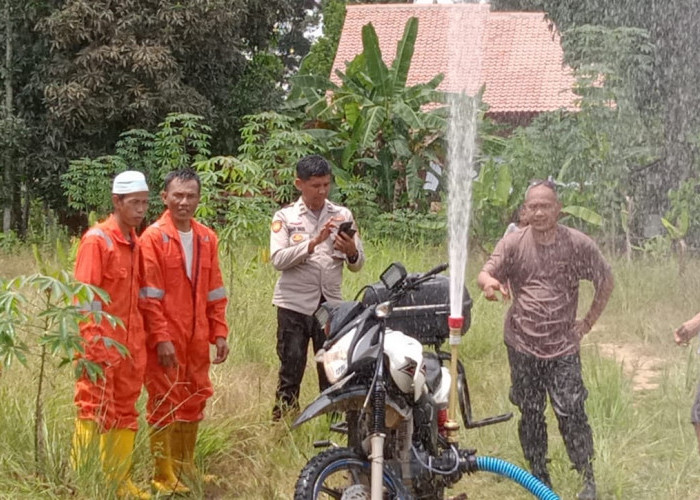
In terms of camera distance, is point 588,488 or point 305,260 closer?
point 588,488

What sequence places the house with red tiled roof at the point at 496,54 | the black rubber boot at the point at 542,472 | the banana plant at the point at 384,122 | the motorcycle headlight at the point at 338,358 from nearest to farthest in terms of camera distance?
the motorcycle headlight at the point at 338,358, the black rubber boot at the point at 542,472, the banana plant at the point at 384,122, the house with red tiled roof at the point at 496,54

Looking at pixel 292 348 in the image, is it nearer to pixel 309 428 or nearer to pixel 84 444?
pixel 309 428

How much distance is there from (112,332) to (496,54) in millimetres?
19837

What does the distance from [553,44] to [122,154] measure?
1136 centimetres

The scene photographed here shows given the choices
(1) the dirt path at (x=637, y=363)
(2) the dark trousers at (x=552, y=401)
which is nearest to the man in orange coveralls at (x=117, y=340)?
(2) the dark trousers at (x=552, y=401)

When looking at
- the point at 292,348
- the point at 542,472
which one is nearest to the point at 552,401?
the point at 542,472

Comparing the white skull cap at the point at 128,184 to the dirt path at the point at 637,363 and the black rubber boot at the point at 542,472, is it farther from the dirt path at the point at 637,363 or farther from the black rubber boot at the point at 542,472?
the dirt path at the point at 637,363

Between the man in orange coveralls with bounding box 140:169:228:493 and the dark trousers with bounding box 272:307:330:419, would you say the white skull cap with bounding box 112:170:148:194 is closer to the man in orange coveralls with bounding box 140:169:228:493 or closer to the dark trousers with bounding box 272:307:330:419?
the man in orange coveralls with bounding box 140:169:228:493

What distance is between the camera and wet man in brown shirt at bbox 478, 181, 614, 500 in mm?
4758

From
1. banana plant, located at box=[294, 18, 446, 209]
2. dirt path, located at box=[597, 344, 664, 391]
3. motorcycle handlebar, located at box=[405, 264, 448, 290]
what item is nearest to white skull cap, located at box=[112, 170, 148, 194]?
motorcycle handlebar, located at box=[405, 264, 448, 290]

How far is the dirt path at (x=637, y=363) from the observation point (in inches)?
289

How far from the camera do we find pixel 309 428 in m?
5.39

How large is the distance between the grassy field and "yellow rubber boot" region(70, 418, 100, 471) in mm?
69

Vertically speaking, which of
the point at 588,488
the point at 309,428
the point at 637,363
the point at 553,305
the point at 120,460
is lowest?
the point at 637,363
